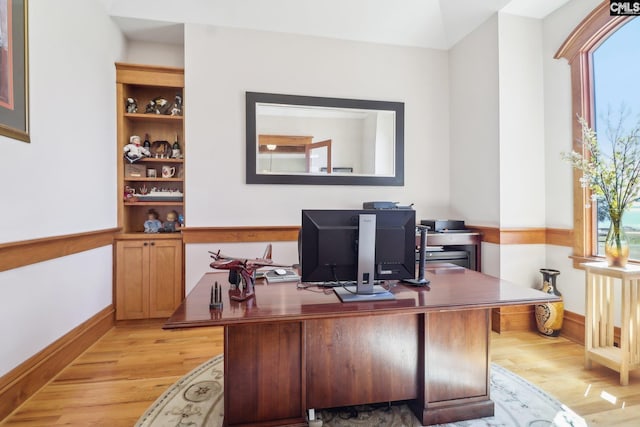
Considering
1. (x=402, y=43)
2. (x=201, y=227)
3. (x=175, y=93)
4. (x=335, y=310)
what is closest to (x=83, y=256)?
(x=201, y=227)

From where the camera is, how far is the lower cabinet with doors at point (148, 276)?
312 cm

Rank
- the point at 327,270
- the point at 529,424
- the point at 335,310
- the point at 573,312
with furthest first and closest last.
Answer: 1. the point at 573,312
2. the point at 529,424
3. the point at 327,270
4. the point at 335,310

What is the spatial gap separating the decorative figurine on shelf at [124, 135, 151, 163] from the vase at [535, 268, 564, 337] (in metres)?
4.05

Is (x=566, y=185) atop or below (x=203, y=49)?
below

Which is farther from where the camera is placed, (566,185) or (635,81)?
(566,185)

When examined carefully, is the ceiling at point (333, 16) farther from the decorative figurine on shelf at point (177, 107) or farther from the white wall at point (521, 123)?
the decorative figurine on shelf at point (177, 107)

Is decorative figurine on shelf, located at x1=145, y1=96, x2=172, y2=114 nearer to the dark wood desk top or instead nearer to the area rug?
the dark wood desk top

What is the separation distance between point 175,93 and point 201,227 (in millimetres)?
1610

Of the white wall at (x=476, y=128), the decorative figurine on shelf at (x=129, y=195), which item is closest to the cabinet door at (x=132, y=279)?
the decorative figurine on shelf at (x=129, y=195)

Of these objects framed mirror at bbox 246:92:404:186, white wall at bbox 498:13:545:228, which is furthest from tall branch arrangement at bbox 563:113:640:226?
framed mirror at bbox 246:92:404:186

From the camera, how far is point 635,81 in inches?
92.8

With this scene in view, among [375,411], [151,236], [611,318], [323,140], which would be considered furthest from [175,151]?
[611,318]

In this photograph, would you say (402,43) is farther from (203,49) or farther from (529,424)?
(529,424)

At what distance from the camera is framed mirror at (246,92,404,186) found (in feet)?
10.7
